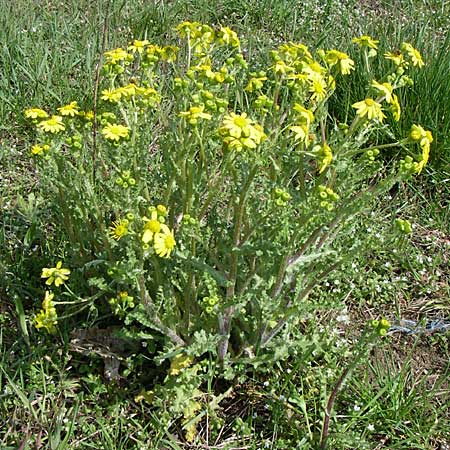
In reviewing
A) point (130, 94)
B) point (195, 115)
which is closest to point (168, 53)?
point (130, 94)

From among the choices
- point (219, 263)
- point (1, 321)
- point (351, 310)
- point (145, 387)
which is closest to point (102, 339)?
point (145, 387)

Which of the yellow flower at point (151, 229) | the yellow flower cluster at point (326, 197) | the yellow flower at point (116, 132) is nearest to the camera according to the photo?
the yellow flower at point (151, 229)

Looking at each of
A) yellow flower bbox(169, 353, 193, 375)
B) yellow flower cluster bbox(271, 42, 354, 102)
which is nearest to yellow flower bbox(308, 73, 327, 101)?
yellow flower cluster bbox(271, 42, 354, 102)

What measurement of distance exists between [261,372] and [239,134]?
1.00 meters

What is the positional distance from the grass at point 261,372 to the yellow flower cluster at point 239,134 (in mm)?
679

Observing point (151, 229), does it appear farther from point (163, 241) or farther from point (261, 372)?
point (261, 372)

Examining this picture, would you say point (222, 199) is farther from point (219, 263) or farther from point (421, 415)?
point (421, 415)

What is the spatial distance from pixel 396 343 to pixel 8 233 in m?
1.56

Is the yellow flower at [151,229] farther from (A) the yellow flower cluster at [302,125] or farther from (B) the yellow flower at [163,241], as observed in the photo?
(A) the yellow flower cluster at [302,125]

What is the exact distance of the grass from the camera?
2.03m

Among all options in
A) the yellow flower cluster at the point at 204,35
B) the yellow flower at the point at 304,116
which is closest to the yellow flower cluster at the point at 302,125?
the yellow flower at the point at 304,116

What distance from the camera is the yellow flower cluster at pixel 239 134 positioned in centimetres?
150

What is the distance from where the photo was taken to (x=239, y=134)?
1497mm

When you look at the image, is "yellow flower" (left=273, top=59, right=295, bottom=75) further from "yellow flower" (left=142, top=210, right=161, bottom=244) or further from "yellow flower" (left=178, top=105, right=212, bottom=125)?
"yellow flower" (left=142, top=210, right=161, bottom=244)
